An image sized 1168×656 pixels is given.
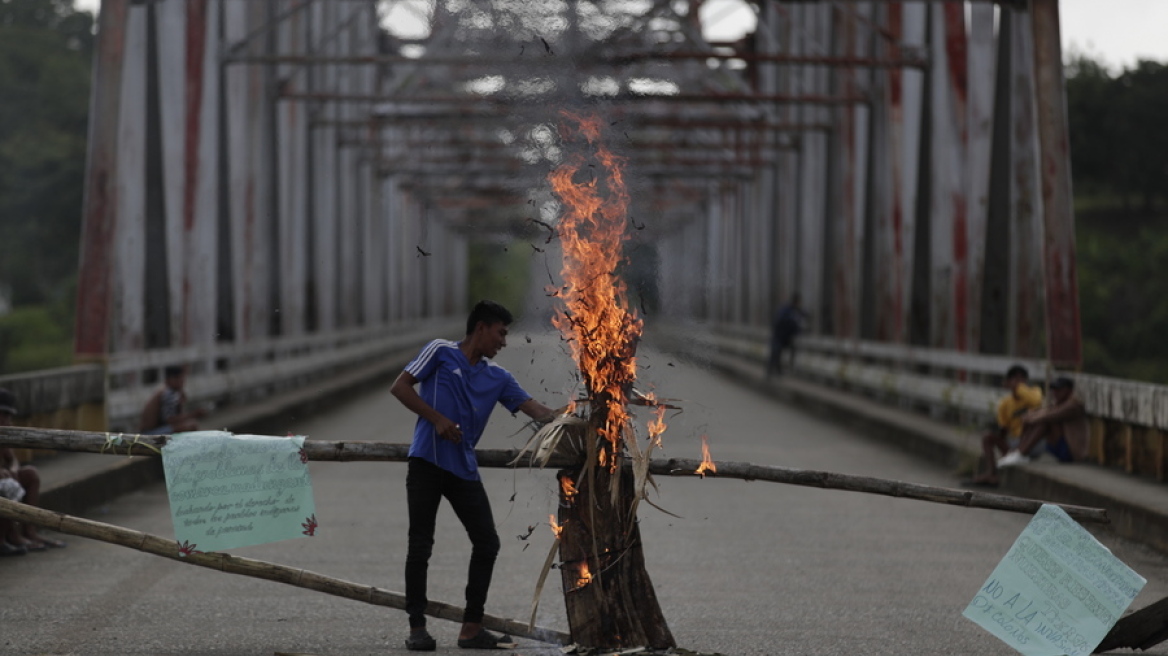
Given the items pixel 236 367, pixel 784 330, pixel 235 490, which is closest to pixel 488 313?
pixel 235 490

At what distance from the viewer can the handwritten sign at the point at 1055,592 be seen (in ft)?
19.6

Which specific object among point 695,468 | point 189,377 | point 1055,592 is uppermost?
point 695,468

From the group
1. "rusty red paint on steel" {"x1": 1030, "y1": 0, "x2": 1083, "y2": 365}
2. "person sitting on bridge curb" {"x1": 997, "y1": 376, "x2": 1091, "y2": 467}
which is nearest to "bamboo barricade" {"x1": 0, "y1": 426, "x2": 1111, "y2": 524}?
"person sitting on bridge curb" {"x1": 997, "y1": 376, "x2": 1091, "y2": 467}

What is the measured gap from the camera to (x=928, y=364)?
782 inches

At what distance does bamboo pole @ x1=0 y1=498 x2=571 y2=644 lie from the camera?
618cm

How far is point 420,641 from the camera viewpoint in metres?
6.32

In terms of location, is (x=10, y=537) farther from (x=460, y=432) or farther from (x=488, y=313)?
(x=488, y=313)

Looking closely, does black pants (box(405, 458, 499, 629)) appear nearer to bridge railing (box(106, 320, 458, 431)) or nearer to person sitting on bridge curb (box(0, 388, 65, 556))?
person sitting on bridge curb (box(0, 388, 65, 556))

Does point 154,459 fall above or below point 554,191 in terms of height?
below

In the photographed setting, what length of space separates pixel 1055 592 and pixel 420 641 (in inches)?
94.5

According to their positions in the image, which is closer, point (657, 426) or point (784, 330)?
point (657, 426)

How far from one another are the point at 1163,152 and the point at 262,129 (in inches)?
2114

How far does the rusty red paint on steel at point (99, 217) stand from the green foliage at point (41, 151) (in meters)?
45.5

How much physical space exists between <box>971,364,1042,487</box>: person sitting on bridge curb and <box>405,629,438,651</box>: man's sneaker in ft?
24.8
